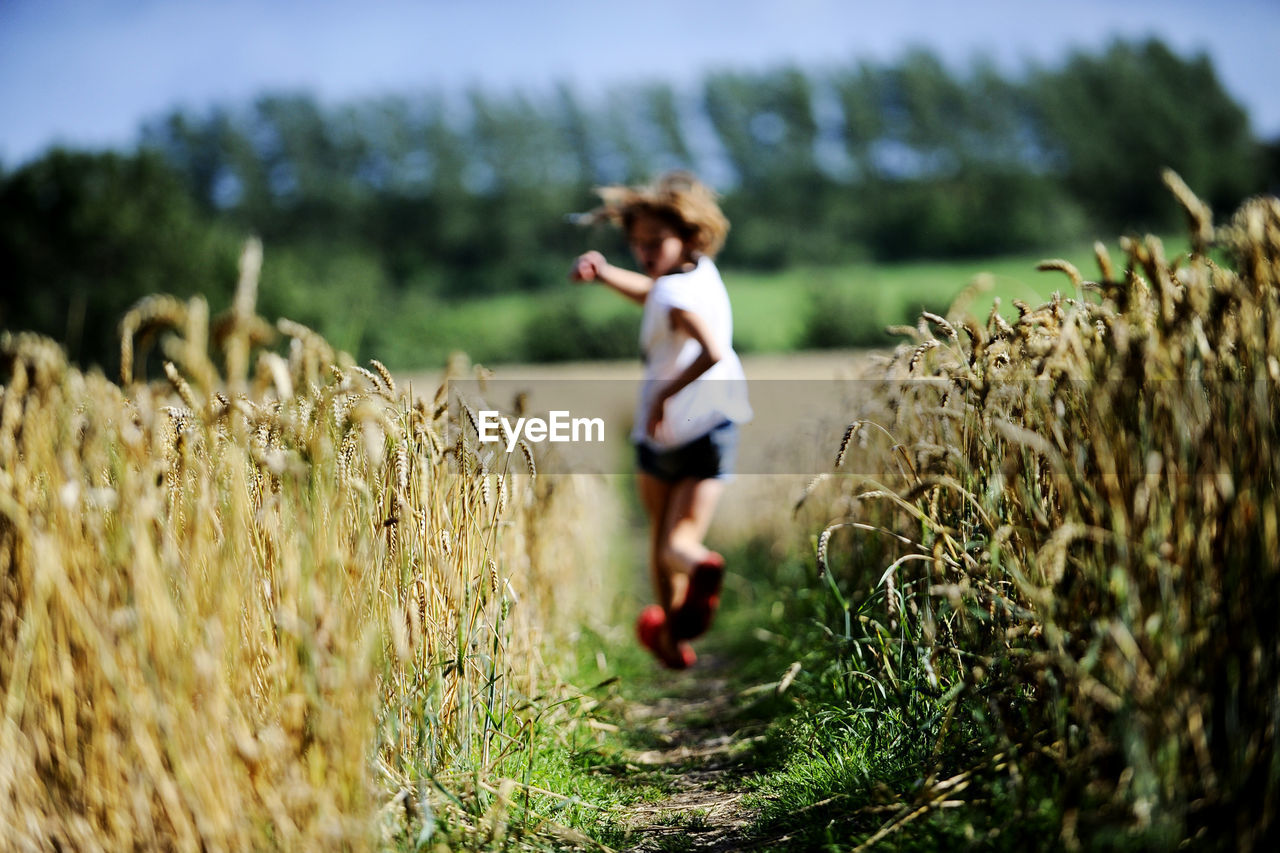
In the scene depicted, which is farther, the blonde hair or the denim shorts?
the blonde hair

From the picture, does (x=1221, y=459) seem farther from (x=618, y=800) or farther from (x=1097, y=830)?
(x=618, y=800)

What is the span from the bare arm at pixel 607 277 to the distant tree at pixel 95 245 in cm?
3137

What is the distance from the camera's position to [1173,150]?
48000mm

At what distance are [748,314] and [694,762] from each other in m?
32.2

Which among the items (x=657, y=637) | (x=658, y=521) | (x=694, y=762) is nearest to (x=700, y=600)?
(x=657, y=637)

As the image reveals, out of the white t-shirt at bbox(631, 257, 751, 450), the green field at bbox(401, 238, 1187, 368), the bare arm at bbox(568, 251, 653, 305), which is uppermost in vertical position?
the green field at bbox(401, 238, 1187, 368)

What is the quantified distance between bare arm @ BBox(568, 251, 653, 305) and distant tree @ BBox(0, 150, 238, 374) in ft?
103

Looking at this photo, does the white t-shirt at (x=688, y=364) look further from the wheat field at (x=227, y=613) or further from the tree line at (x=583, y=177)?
the tree line at (x=583, y=177)

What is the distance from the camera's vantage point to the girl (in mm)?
3334

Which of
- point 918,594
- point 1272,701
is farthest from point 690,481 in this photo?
point 1272,701

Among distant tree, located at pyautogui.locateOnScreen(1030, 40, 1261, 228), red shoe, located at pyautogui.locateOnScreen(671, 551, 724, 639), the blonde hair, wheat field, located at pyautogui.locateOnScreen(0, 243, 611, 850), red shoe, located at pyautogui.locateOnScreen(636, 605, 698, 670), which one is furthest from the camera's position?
distant tree, located at pyautogui.locateOnScreen(1030, 40, 1261, 228)

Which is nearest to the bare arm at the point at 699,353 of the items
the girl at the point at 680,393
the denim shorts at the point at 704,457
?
the girl at the point at 680,393

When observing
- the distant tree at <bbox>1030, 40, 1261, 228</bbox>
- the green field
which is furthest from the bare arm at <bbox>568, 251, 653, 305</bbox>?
the distant tree at <bbox>1030, 40, 1261, 228</bbox>

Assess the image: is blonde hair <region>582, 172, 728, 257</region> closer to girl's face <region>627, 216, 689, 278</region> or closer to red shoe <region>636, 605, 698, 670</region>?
girl's face <region>627, 216, 689, 278</region>
